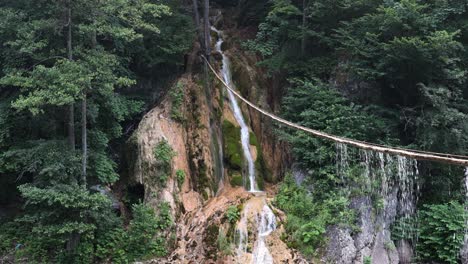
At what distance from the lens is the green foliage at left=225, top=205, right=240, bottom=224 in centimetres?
943

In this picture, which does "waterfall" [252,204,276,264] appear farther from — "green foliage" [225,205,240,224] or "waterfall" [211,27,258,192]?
"waterfall" [211,27,258,192]

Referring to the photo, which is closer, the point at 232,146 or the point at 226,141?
the point at 232,146

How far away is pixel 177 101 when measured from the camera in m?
11.9

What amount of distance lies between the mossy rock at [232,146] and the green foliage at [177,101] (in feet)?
5.00

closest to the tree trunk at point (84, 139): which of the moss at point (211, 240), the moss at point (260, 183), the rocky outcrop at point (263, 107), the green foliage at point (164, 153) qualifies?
the green foliage at point (164, 153)

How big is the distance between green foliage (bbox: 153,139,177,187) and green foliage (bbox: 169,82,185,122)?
142cm

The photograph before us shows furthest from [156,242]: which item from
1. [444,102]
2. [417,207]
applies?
[444,102]

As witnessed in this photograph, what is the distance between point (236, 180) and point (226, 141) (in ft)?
4.43

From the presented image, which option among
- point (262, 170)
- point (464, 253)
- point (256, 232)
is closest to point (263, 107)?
point (262, 170)

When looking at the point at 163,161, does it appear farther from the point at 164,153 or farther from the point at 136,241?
the point at 136,241

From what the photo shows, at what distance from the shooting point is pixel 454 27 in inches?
435

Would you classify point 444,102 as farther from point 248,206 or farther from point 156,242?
point 156,242

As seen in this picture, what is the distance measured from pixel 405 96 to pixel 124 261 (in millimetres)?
9180

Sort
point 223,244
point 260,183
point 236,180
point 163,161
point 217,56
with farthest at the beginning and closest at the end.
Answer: point 217,56 < point 260,183 < point 236,180 < point 163,161 < point 223,244
